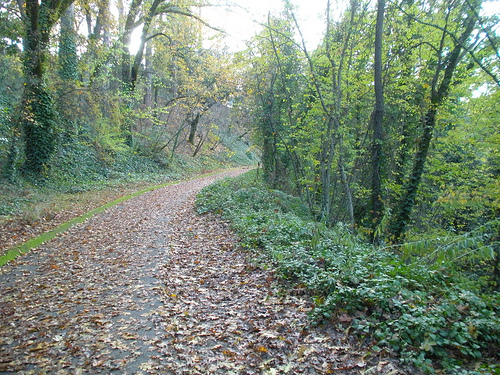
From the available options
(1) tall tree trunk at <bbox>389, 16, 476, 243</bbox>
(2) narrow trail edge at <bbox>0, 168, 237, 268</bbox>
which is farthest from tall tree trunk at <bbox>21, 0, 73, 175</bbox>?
(1) tall tree trunk at <bbox>389, 16, 476, 243</bbox>

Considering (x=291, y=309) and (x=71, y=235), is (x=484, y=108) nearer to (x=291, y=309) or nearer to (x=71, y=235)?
(x=291, y=309)

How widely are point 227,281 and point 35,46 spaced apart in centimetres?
1271

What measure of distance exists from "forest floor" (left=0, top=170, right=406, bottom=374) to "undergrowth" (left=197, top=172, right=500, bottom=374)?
0.27 metres

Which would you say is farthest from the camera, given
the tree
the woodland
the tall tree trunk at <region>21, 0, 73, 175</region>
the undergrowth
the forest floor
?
the tall tree trunk at <region>21, 0, 73, 175</region>

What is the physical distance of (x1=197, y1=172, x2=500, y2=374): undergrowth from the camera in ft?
11.3

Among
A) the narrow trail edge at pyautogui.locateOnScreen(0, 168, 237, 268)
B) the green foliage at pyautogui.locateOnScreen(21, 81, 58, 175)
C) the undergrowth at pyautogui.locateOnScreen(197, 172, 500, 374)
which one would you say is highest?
the green foliage at pyautogui.locateOnScreen(21, 81, 58, 175)

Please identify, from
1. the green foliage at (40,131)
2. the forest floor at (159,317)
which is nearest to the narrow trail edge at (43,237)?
the forest floor at (159,317)

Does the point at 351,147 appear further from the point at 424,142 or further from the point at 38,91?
the point at 38,91

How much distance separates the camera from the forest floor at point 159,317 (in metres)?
3.87

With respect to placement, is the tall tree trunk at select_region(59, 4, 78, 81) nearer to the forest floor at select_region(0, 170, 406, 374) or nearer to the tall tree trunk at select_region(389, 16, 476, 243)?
the forest floor at select_region(0, 170, 406, 374)

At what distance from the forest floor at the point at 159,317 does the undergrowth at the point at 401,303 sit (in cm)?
27

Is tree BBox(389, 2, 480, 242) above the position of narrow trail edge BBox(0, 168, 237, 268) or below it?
above

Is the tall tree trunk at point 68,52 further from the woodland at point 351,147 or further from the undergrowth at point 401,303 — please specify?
the undergrowth at point 401,303

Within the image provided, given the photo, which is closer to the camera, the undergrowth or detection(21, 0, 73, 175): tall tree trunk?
the undergrowth
